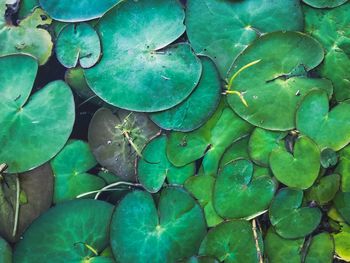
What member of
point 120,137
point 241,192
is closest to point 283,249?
point 241,192

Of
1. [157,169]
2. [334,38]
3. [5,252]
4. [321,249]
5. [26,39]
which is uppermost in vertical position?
[26,39]

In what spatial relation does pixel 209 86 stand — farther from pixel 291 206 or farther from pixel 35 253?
pixel 35 253

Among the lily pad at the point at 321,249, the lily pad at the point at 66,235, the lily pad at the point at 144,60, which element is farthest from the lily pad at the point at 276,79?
the lily pad at the point at 66,235

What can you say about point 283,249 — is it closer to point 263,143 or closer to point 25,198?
point 263,143

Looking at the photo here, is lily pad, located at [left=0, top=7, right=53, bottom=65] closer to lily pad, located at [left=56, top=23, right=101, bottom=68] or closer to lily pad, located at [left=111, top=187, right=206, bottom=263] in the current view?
lily pad, located at [left=56, top=23, right=101, bottom=68]

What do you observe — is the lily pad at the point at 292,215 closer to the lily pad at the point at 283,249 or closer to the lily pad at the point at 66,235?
the lily pad at the point at 283,249

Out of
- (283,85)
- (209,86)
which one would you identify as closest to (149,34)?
(209,86)
